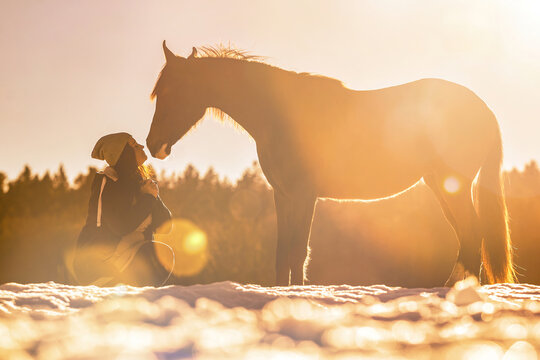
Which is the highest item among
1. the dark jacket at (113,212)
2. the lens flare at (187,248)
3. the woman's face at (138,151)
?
the woman's face at (138,151)

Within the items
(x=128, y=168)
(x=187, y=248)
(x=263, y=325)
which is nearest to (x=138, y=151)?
(x=128, y=168)

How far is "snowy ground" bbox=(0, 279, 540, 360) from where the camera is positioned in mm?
1723

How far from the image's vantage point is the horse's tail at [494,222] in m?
5.67

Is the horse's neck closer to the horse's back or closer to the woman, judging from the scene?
the horse's back

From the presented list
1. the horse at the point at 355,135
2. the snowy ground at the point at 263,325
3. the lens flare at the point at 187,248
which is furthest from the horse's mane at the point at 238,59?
the lens flare at the point at 187,248

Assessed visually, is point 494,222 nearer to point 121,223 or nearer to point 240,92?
point 240,92

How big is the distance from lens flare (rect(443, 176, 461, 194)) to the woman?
10.5ft

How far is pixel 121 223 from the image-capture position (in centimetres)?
541

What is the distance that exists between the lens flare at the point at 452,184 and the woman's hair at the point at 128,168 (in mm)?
3444

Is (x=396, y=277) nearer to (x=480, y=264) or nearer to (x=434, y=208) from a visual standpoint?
(x=434, y=208)

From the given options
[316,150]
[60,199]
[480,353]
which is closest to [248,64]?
[316,150]

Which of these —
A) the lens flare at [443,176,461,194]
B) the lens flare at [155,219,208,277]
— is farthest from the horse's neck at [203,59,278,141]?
the lens flare at [155,219,208,277]

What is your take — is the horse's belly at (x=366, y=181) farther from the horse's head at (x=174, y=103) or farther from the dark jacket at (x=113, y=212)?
the dark jacket at (x=113, y=212)

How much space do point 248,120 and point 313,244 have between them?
38.2ft
